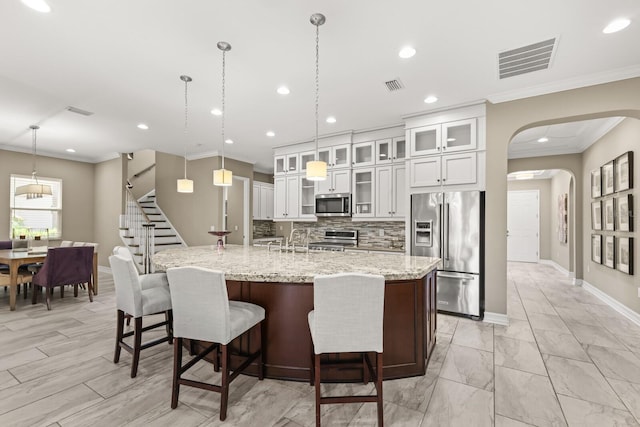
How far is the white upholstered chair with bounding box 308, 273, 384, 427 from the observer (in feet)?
5.65

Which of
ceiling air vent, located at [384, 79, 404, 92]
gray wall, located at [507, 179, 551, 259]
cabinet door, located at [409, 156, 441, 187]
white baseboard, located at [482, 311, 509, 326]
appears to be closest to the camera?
ceiling air vent, located at [384, 79, 404, 92]

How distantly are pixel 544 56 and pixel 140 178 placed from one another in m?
8.83

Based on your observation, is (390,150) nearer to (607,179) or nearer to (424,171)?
(424,171)

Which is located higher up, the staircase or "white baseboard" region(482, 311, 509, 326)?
the staircase

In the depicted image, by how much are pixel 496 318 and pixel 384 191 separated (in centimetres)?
234

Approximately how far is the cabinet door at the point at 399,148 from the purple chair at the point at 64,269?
520 centimetres

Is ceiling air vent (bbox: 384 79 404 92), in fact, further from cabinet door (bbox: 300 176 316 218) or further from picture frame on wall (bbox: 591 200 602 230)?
picture frame on wall (bbox: 591 200 602 230)

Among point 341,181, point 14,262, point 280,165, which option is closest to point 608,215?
point 341,181

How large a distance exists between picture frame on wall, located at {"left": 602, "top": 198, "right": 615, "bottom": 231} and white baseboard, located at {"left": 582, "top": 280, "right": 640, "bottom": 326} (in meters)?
1.09

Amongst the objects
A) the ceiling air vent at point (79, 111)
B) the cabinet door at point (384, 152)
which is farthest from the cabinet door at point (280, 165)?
the ceiling air vent at point (79, 111)

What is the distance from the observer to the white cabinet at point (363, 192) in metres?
4.96

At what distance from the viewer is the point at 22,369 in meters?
2.52

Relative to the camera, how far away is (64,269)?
448 centimetres

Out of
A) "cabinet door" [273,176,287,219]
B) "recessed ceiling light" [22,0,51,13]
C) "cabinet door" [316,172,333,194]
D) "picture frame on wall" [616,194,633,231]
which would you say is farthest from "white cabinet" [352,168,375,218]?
"recessed ceiling light" [22,0,51,13]
